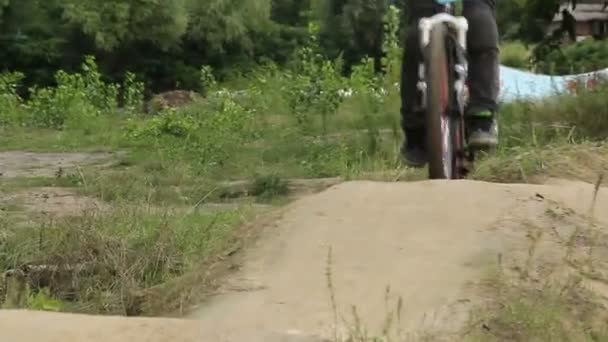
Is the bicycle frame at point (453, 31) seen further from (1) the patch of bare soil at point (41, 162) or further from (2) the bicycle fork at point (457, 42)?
(1) the patch of bare soil at point (41, 162)

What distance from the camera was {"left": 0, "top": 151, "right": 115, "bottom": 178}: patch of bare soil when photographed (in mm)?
8391

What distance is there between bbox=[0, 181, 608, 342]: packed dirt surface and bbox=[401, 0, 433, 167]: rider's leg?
77 cm

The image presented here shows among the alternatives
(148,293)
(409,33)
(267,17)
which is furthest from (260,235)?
(267,17)

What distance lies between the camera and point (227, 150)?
8484 mm

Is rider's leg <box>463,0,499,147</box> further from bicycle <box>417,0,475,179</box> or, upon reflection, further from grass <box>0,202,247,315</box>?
grass <box>0,202,247,315</box>

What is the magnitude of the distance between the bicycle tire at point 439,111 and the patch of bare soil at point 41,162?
13.3ft

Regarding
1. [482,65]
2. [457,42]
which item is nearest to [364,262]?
[457,42]

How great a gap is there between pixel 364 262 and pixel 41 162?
22.3 ft

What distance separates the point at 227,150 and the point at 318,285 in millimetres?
5505

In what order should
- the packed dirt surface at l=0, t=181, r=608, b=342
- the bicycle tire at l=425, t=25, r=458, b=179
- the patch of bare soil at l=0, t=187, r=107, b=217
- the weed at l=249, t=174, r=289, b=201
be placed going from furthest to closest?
the weed at l=249, t=174, r=289, b=201 → the patch of bare soil at l=0, t=187, r=107, b=217 → the bicycle tire at l=425, t=25, r=458, b=179 → the packed dirt surface at l=0, t=181, r=608, b=342

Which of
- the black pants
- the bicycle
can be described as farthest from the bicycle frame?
the black pants

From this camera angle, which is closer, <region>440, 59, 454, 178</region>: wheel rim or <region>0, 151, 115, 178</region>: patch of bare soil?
<region>440, 59, 454, 178</region>: wheel rim

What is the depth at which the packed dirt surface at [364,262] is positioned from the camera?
8.68 feet

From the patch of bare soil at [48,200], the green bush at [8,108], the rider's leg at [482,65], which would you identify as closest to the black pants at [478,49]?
the rider's leg at [482,65]
